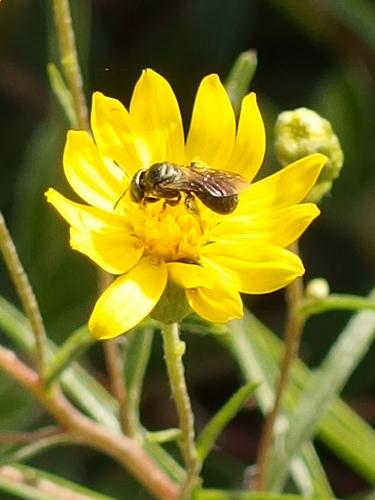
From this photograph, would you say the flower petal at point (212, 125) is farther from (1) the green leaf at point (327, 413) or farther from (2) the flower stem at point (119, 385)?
(1) the green leaf at point (327, 413)

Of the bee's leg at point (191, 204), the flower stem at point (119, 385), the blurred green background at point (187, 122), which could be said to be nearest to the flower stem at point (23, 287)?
the flower stem at point (119, 385)

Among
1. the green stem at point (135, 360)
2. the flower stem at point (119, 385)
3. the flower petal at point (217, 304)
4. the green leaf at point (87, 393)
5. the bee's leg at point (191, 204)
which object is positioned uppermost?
the flower petal at point (217, 304)

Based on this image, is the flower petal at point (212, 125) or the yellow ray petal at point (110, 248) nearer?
the yellow ray petal at point (110, 248)

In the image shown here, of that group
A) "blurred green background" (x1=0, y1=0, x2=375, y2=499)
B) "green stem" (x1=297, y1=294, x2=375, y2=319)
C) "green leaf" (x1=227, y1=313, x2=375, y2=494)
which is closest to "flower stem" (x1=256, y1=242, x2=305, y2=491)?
"green stem" (x1=297, y1=294, x2=375, y2=319)

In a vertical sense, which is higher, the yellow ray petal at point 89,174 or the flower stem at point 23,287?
the yellow ray petal at point 89,174

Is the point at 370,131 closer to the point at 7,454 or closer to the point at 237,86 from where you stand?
the point at 237,86

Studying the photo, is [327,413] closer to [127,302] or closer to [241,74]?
[241,74]

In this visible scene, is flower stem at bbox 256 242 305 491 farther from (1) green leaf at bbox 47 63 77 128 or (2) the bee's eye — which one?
(1) green leaf at bbox 47 63 77 128

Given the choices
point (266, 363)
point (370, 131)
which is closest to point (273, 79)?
point (370, 131)
